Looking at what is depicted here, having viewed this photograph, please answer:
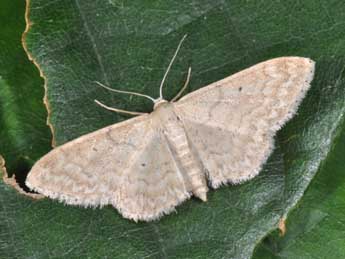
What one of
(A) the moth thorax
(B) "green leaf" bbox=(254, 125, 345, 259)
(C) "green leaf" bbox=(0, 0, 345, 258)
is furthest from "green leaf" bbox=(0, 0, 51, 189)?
(B) "green leaf" bbox=(254, 125, 345, 259)

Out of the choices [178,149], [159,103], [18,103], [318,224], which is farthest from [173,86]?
[318,224]

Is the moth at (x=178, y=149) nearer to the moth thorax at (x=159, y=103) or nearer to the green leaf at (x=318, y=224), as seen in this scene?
the moth thorax at (x=159, y=103)

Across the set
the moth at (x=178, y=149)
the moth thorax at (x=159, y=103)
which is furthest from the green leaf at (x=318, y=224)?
the moth thorax at (x=159, y=103)

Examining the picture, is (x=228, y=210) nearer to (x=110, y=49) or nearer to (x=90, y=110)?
(x=90, y=110)

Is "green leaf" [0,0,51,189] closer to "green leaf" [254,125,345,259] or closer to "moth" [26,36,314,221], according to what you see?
"moth" [26,36,314,221]

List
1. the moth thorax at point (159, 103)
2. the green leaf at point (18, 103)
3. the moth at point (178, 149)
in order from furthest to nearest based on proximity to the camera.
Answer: the moth thorax at point (159, 103)
the moth at point (178, 149)
the green leaf at point (18, 103)

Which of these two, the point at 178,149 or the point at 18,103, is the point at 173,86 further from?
the point at 18,103

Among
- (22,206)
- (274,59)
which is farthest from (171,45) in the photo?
(22,206)
